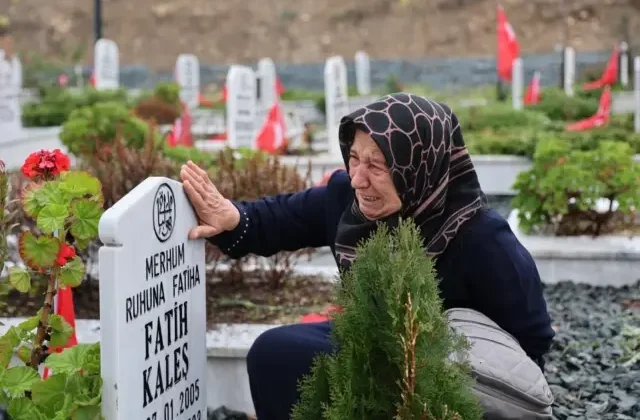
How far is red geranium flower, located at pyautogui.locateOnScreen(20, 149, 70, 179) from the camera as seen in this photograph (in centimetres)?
256

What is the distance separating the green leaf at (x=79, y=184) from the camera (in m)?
2.48

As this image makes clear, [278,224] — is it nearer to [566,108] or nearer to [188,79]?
[566,108]

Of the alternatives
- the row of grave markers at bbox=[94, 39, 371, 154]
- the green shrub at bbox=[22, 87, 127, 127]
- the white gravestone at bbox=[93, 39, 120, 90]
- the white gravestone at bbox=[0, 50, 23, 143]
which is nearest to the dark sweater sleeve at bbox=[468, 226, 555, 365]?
the row of grave markers at bbox=[94, 39, 371, 154]

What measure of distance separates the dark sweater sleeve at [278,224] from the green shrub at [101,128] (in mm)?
5753

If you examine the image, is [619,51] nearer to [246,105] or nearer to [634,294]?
[246,105]

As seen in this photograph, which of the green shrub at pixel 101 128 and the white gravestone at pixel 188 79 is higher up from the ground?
the white gravestone at pixel 188 79

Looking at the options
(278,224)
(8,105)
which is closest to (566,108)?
(8,105)

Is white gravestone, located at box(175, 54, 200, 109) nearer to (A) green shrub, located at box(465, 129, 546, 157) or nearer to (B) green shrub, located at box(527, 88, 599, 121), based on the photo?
(B) green shrub, located at box(527, 88, 599, 121)

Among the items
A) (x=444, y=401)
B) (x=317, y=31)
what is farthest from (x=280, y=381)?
(x=317, y=31)

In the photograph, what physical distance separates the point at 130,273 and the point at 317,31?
42759mm

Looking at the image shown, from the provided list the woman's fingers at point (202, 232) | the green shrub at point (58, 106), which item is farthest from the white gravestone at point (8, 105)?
the woman's fingers at point (202, 232)

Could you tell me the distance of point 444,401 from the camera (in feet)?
6.48

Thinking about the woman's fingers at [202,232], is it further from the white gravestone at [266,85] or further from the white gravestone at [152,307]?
the white gravestone at [266,85]

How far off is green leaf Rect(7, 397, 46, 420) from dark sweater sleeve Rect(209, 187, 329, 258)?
2.57 feet
